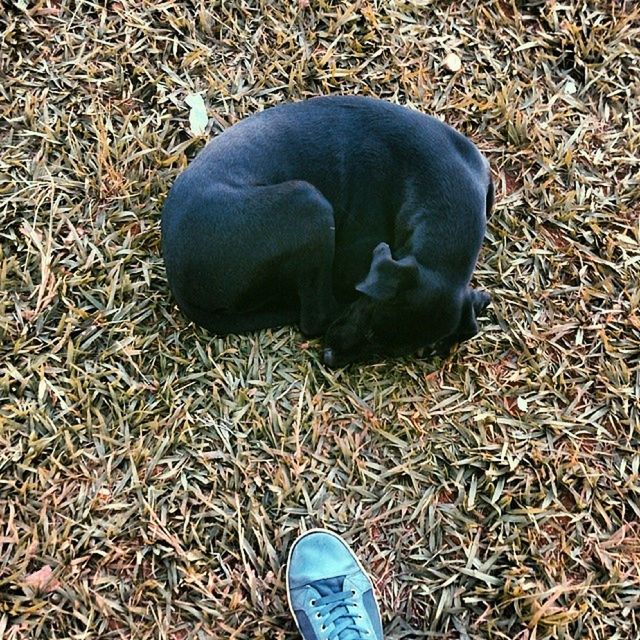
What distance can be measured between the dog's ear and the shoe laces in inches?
44.8

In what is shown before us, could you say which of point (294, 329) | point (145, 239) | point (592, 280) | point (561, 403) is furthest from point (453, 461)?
point (145, 239)

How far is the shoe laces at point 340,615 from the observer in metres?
2.93

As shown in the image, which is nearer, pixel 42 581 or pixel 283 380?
pixel 42 581

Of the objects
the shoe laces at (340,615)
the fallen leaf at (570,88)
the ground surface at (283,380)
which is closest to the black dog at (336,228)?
the ground surface at (283,380)

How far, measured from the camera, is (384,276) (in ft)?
9.54

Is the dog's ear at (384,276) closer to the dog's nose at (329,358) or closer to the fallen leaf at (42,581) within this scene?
the dog's nose at (329,358)

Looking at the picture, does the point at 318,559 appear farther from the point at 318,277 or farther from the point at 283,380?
the point at 318,277

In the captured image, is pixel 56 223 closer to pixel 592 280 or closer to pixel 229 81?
pixel 229 81

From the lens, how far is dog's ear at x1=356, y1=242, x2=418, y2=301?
2.89 meters

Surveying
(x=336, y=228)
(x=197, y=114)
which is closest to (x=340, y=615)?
(x=336, y=228)

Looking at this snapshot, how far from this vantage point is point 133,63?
403 centimetres

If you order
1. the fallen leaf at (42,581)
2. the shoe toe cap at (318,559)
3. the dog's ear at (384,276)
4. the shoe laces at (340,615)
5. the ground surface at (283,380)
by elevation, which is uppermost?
the dog's ear at (384,276)

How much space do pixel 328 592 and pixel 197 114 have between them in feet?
7.66

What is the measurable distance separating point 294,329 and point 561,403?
1.21 metres
